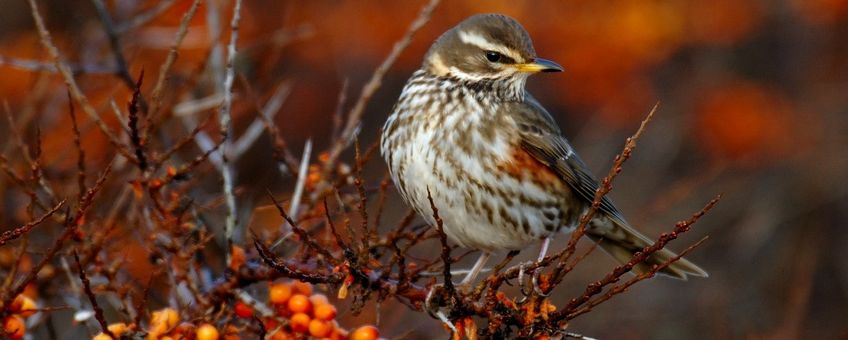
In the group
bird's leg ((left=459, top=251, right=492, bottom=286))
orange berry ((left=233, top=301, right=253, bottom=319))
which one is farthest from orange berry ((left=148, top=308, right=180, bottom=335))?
bird's leg ((left=459, top=251, right=492, bottom=286))

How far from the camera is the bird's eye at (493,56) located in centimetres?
609

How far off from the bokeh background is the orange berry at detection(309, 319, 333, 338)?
5663mm

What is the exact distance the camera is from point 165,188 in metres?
5.12

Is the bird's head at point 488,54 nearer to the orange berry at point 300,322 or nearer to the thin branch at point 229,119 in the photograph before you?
the thin branch at point 229,119

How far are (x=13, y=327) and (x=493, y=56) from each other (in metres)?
3.00

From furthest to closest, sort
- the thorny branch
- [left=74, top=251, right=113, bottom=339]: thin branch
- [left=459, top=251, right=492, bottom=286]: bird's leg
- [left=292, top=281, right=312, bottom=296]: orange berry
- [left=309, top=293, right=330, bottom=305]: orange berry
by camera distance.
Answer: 1. [left=459, top=251, right=492, bottom=286]: bird's leg
2. [left=292, top=281, right=312, bottom=296]: orange berry
3. [left=309, top=293, right=330, bottom=305]: orange berry
4. the thorny branch
5. [left=74, top=251, right=113, bottom=339]: thin branch

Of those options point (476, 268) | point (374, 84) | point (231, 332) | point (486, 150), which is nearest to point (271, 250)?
point (231, 332)

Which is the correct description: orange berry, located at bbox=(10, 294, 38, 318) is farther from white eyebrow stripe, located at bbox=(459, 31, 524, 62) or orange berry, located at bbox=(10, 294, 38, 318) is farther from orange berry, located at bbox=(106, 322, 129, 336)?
white eyebrow stripe, located at bbox=(459, 31, 524, 62)

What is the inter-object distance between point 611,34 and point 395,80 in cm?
256

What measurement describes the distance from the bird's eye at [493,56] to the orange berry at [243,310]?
2.17 metres

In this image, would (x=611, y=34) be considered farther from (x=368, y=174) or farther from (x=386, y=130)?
(x=386, y=130)

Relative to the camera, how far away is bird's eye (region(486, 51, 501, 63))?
609 centimetres

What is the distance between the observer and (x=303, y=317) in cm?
441

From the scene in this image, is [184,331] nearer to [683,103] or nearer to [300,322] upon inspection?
[300,322]
